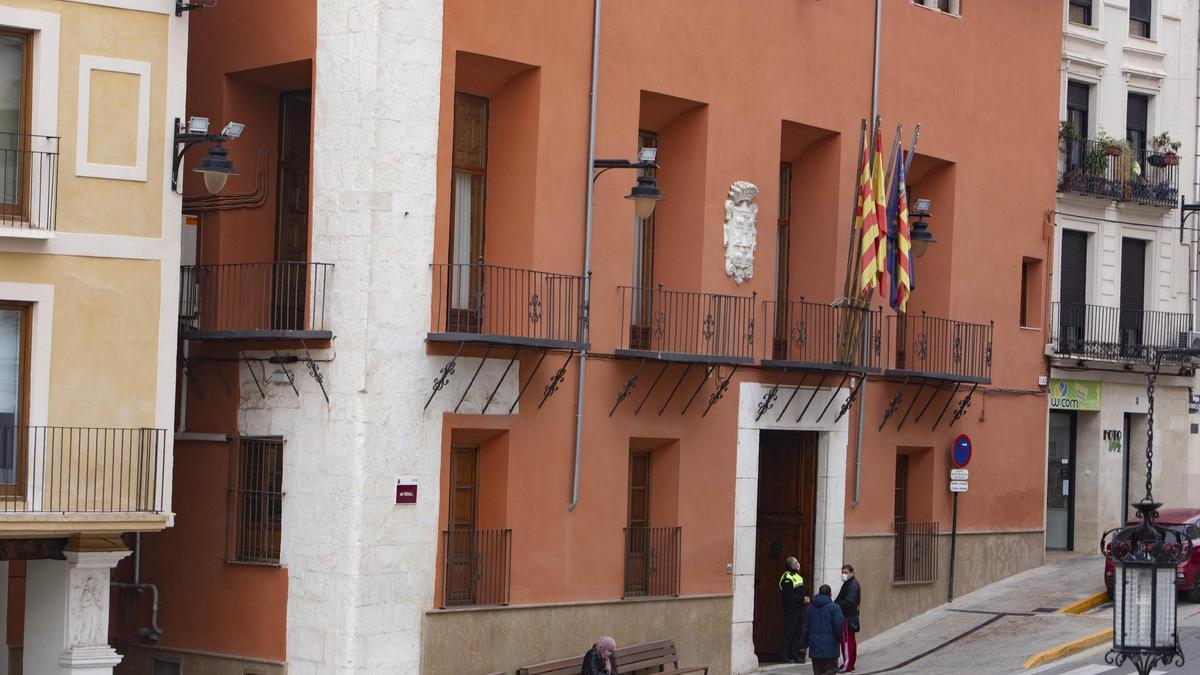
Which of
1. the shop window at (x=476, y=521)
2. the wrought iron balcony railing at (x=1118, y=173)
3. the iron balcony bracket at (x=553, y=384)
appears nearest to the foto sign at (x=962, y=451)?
the wrought iron balcony railing at (x=1118, y=173)

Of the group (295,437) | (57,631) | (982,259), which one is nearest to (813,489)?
(982,259)

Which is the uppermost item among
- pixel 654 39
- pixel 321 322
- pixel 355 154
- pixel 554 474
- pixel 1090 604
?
pixel 654 39

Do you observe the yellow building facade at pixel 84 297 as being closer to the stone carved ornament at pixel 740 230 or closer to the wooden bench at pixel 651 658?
the wooden bench at pixel 651 658

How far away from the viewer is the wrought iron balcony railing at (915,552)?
97.9 feet

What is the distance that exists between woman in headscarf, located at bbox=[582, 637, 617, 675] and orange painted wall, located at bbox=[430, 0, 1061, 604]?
1.24m

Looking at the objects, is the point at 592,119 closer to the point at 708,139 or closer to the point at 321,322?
Answer: the point at 708,139

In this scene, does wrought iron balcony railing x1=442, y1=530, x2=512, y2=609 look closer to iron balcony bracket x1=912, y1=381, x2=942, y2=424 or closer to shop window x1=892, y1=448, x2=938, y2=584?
shop window x1=892, y1=448, x2=938, y2=584

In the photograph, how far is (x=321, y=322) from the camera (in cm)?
2192

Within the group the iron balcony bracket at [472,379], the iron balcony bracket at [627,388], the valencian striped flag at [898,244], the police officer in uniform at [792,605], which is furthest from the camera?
the valencian striped flag at [898,244]

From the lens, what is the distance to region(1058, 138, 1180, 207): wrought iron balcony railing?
1309 inches

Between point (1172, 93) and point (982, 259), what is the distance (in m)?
6.66

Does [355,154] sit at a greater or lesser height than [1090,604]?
greater

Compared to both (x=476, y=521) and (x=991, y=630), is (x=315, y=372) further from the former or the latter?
(x=991, y=630)

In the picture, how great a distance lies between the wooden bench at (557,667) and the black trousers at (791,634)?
14.1 feet
